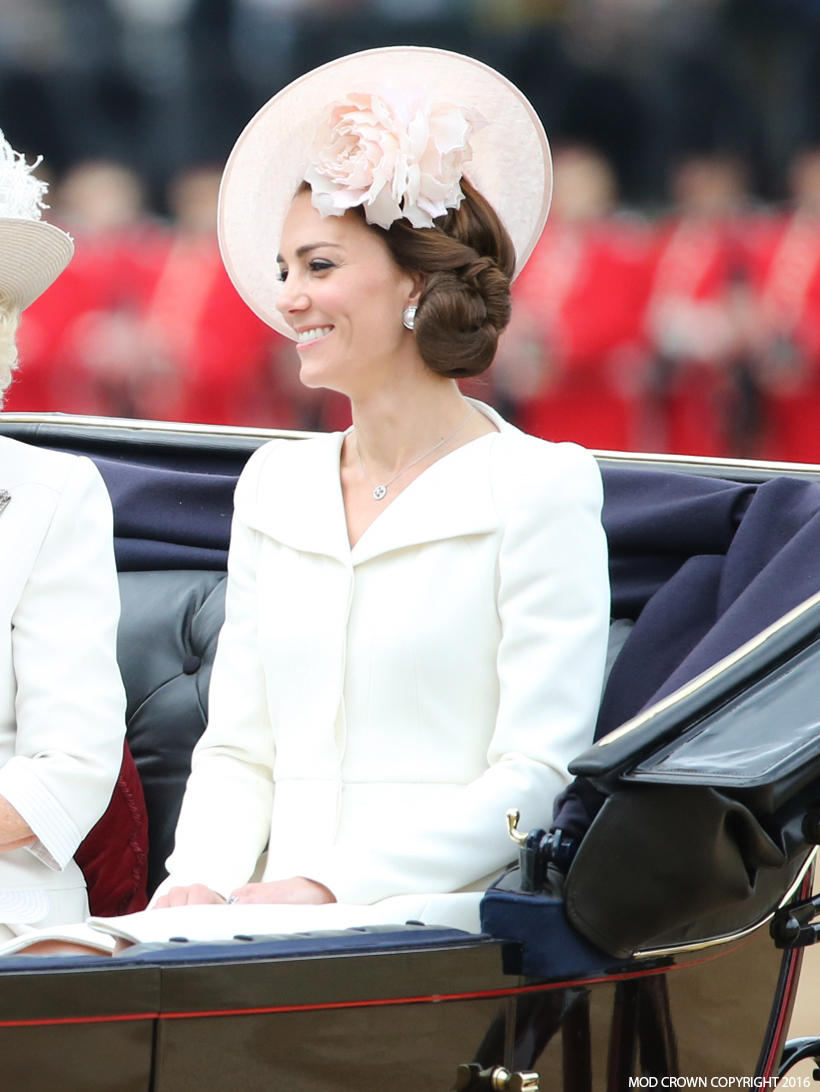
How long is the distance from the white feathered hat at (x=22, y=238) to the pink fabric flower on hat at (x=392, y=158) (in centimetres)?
33

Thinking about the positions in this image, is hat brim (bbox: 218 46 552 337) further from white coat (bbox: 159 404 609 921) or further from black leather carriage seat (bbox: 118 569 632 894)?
black leather carriage seat (bbox: 118 569 632 894)

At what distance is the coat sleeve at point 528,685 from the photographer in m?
1.75

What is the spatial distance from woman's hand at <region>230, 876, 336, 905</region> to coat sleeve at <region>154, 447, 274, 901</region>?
16 centimetres

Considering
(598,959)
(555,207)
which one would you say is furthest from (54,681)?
(555,207)

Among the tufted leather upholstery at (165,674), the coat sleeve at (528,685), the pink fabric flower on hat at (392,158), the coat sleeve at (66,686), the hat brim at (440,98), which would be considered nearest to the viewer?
the coat sleeve at (528,685)

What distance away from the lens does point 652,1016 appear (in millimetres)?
1632

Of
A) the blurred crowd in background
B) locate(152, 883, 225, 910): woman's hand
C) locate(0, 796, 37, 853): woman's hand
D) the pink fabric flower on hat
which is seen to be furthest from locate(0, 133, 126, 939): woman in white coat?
the blurred crowd in background

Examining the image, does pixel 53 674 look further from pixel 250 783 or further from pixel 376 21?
pixel 376 21

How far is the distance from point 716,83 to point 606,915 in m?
8.48

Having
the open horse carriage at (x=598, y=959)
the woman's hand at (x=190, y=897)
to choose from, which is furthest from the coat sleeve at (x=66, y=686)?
the open horse carriage at (x=598, y=959)

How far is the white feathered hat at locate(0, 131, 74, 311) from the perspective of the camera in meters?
2.00

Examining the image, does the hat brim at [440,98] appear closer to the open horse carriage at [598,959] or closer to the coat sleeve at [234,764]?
the coat sleeve at [234,764]

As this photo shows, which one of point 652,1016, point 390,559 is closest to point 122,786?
point 390,559

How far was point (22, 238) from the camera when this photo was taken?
2.01m
